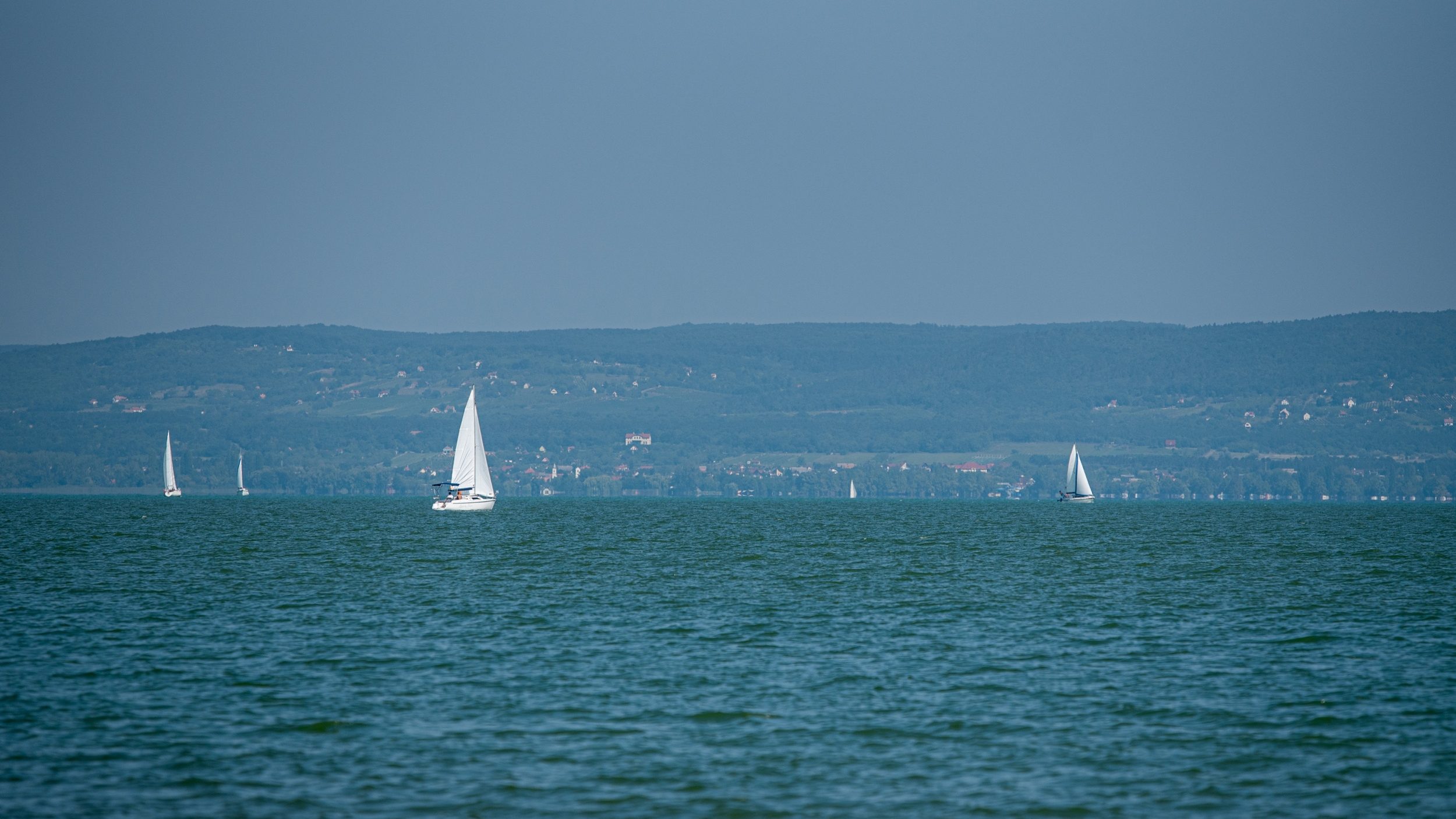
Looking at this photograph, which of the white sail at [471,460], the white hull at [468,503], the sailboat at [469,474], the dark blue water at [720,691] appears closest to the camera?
the dark blue water at [720,691]

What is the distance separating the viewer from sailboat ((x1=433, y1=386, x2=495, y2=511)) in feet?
376

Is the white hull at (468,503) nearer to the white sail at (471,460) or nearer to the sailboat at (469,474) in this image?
the sailboat at (469,474)

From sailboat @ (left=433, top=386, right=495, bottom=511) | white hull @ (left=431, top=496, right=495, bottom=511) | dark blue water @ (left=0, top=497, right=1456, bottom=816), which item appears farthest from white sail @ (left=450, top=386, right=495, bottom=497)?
dark blue water @ (left=0, top=497, right=1456, bottom=816)

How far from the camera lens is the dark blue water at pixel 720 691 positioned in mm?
21656

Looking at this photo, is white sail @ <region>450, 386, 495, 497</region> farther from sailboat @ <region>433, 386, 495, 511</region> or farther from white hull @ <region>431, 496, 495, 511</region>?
white hull @ <region>431, 496, 495, 511</region>

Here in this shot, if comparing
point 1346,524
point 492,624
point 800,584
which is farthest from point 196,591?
point 1346,524

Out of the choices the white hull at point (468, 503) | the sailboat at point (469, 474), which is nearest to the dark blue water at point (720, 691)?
the sailboat at point (469, 474)

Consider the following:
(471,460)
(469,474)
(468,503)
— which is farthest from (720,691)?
(468,503)

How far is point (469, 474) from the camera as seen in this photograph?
391 ft

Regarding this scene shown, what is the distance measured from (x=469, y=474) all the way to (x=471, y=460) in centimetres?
202

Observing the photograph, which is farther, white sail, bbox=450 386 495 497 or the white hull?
the white hull

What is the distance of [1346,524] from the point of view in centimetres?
12875

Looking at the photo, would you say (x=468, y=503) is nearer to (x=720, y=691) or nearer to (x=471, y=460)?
(x=471, y=460)

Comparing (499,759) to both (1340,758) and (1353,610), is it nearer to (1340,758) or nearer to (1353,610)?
(1340,758)
